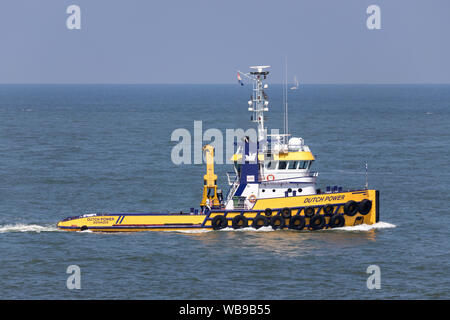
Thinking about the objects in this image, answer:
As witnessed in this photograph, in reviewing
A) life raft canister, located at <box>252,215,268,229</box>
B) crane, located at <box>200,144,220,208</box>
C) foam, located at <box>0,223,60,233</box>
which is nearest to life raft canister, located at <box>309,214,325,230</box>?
life raft canister, located at <box>252,215,268,229</box>

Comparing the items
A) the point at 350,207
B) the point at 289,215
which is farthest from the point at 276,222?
the point at 350,207

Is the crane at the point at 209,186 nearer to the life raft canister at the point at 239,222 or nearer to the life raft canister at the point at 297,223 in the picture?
the life raft canister at the point at 239,222

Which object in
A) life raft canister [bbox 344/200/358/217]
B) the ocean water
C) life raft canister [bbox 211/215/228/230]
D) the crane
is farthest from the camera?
the crane

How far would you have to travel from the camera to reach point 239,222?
4394cm

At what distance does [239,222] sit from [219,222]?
1131 millimetres

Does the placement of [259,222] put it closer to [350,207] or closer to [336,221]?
[336,221]

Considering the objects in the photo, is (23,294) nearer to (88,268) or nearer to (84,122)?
(88,268)

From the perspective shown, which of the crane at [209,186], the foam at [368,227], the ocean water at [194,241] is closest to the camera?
the ocean water at [194,241]

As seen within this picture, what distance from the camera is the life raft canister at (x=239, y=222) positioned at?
1730 inches

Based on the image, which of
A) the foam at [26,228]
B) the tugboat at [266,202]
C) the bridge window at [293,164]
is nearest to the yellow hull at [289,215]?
the tugboat at [266,202]

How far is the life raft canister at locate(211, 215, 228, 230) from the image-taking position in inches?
1732

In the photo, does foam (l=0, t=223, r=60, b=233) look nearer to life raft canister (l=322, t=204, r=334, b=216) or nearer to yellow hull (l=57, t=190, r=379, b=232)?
yellow hull (l=57, t=190, r=379, b=232)
